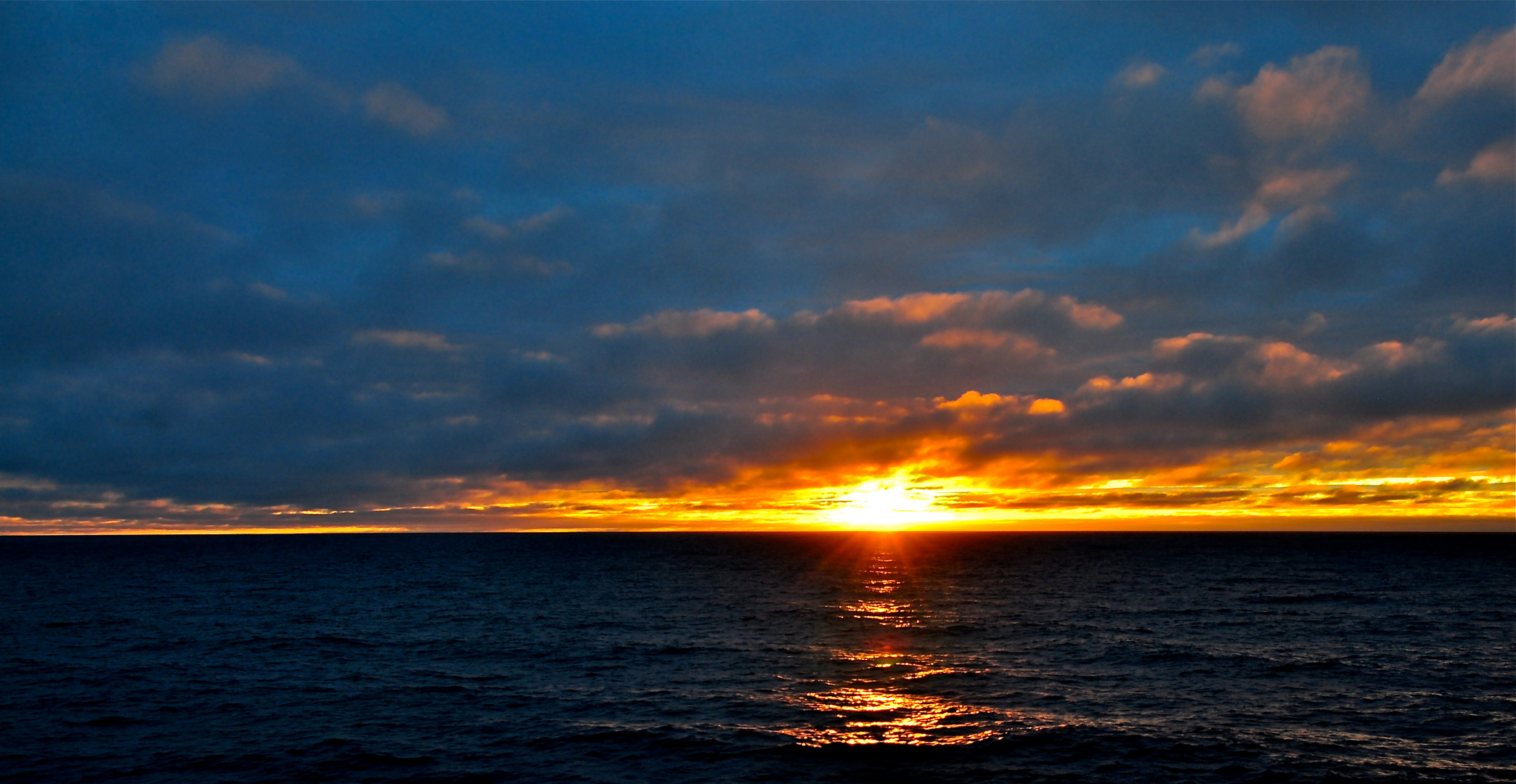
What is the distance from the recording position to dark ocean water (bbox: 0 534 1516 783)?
108ft

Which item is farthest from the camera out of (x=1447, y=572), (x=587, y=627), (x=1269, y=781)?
(x=1447, y=572)

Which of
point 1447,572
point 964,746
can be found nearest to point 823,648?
point 964,746

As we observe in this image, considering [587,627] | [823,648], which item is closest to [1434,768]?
[823,648]

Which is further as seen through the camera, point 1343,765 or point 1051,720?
point 1051,720

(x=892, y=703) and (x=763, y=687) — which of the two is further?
(x=763, y=687)

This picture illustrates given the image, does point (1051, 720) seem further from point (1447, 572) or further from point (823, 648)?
point (1447, 572)

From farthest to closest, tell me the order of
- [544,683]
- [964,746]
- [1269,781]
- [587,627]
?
[587,627] < [544,683] < [964,746] < [1269,781]

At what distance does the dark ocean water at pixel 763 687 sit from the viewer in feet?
108

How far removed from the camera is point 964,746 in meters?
34.3

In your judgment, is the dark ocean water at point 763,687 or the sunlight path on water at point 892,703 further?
the sunlight path on water at point 892,703

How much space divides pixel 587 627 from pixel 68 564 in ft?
516

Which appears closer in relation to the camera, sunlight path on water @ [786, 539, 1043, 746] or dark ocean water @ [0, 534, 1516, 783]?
dark ocean water @ [0, 534, 1516, 783]

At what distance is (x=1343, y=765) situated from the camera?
31.8 meters

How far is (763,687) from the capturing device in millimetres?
45312
